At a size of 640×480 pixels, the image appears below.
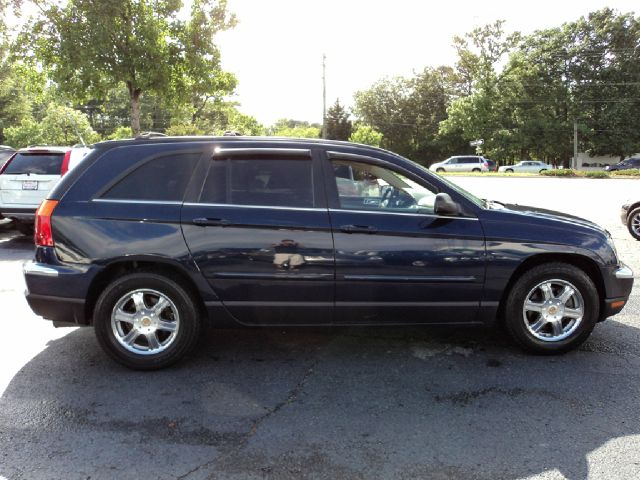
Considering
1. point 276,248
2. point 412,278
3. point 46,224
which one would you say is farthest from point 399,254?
point 46,224

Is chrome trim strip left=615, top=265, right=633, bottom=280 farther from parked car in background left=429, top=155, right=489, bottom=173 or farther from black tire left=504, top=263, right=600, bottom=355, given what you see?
parked car in background left=429, top=155, right=489, bottom=173

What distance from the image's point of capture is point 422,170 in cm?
409

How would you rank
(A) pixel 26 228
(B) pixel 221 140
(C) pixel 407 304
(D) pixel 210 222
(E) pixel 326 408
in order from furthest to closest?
(A) pixel 26 228 → (B) pixel 221 140 → (C) pixel 407 304 → (D) pixel 210 222 → (E) pixel 326 408

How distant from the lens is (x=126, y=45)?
61.2ft

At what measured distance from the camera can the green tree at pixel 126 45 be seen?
59.1 feet

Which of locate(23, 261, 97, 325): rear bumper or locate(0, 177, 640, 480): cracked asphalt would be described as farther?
locate(23, 261, 97, 325): rear bumper

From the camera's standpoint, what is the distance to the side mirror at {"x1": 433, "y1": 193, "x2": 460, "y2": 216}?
12.6ft

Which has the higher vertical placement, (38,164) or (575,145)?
(575,145)

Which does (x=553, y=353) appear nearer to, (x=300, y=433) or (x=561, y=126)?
(x=300, y=433)

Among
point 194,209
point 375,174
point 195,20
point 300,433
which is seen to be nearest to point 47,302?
point 194,209

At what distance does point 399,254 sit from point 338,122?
201ft

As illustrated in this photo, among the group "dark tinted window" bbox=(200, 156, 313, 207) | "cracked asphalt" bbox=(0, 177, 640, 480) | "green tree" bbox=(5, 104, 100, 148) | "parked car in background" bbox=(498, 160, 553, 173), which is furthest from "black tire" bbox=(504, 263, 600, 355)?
A: "green tree" bbox=(5, 104, 100, 148)

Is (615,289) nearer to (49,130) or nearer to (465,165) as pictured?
(465,165)

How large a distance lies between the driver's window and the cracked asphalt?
1243 millimetres
